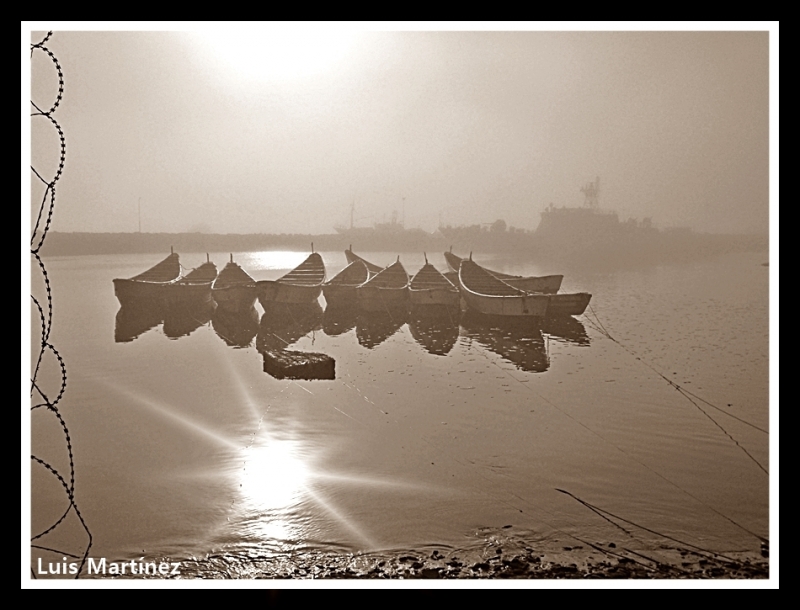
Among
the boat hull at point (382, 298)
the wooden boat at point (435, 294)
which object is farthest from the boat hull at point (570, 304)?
the boat hull at point (382, 298)

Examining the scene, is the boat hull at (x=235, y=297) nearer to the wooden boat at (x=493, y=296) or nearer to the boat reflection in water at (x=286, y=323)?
the boat reflection in water at (x=286, y=323)

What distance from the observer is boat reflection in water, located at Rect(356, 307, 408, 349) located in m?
11.4

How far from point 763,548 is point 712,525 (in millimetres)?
387

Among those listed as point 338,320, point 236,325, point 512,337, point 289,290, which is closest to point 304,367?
point 512,337

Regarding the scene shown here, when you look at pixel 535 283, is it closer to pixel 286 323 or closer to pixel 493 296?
pixel 493 296

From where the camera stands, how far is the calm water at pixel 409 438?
4430 mm

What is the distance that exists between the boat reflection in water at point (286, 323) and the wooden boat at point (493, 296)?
3.05 metres

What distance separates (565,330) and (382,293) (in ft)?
12.8

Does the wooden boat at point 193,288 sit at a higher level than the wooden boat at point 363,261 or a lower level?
lower

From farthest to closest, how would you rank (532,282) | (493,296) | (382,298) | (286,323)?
1. (532,282)
2. (382,298)
3. (286,323)
4. (493,296)

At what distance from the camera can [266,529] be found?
436 cm

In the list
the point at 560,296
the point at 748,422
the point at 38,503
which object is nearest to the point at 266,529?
the point at 38,503

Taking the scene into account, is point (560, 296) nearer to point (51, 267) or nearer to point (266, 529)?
point (266, 529)

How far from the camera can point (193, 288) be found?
45.5 ft
